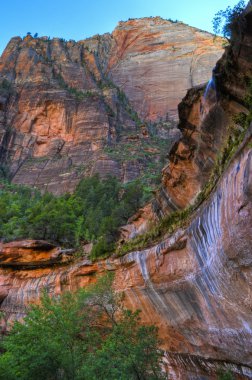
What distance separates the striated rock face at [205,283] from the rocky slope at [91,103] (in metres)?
41.3

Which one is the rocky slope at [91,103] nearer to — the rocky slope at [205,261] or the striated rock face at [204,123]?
the striated rock face at [204,123]

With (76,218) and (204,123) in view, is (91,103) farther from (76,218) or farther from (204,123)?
(204,123)

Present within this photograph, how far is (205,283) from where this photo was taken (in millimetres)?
11172

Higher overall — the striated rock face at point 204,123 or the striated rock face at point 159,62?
the striated rock face at point 159,62

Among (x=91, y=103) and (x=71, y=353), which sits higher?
(x=91, y=103)

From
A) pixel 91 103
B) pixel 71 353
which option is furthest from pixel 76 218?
pixel 91 103

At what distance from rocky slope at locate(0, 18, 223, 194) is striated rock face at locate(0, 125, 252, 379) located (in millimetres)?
41298

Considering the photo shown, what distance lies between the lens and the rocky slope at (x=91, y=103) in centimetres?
6519

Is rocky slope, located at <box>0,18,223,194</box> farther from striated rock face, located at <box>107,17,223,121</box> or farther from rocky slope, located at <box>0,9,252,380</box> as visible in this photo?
rocky slope, located at <box>0,9,252,380</box>

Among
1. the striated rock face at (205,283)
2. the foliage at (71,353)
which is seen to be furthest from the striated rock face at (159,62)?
the foliage at (71,353)

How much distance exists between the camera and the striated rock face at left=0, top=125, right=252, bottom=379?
27.9 feet

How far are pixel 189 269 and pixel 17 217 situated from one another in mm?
32928

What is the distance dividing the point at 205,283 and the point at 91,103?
68.2m

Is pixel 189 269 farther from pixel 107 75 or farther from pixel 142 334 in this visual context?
pixel 107 75
